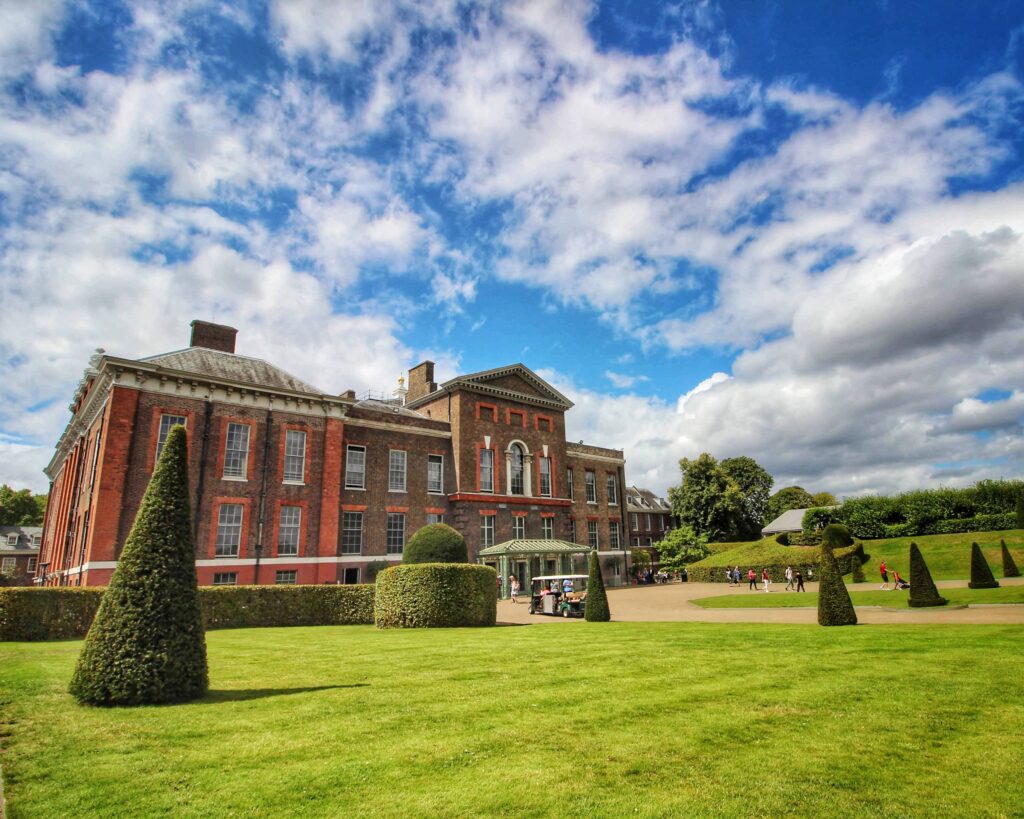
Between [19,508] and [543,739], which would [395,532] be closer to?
[543,739]

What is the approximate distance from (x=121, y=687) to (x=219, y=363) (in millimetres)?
26468

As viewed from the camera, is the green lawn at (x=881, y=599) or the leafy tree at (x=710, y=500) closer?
the green lawn at (x=881, y=599)

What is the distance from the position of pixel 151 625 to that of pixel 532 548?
102ft

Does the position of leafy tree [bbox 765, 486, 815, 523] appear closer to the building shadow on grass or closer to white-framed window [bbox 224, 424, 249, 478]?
white-framed window [bbox 224, 424, 249, 478]

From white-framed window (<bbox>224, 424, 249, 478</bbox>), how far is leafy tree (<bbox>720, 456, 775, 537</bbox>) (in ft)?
206

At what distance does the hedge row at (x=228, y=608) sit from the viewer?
54.3 feet

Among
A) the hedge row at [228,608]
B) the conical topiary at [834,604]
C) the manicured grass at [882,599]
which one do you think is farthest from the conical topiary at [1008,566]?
the hedge row at [228,608]

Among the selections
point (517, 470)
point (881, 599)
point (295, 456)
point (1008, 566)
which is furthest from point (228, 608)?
point (1008, 566)

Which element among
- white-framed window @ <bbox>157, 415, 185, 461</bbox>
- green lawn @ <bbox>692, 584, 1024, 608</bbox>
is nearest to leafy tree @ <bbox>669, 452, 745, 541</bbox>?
green lawn @ <bbox>692, 584, 1024, 608</bbox>

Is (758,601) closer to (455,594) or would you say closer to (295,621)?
(455,594)

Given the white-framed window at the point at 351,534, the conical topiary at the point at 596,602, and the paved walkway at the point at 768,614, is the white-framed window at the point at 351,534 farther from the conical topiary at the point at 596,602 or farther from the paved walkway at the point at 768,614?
the conical topiary at the point at 596,602

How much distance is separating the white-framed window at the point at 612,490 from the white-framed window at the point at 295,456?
27.3 m

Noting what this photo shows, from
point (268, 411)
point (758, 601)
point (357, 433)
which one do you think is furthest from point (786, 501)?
point (268, 411)

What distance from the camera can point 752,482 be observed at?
7875 cm
